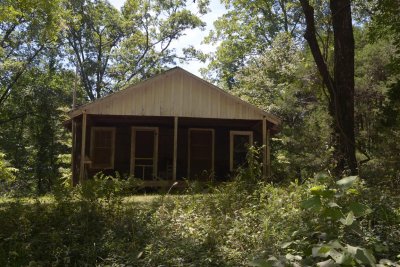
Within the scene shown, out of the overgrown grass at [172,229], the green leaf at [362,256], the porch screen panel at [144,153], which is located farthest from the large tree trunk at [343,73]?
the porch screen panel at [144,153]

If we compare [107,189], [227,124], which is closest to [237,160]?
[227,124]

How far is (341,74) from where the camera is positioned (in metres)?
10.5

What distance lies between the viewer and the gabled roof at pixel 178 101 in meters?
15.9

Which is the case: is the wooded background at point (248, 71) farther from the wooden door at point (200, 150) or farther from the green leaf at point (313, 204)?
the green leaf at point (313, 204)

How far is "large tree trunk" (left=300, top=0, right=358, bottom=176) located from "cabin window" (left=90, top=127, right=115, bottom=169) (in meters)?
10.6

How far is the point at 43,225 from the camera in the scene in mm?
7438

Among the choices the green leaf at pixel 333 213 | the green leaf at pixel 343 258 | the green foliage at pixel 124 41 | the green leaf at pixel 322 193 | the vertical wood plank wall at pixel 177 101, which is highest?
the green foliage at pixel 124 41

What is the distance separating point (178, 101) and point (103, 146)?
4430 mm

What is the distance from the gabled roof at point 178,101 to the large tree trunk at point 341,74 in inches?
231

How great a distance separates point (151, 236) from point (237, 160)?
12.8 meters

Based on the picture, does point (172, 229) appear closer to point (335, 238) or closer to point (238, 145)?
point (335, 238)

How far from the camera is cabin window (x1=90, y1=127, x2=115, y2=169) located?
18.5m

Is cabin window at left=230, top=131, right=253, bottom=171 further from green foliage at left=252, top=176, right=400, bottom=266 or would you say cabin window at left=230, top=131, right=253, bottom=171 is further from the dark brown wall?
green foliage at left=252, top=176, right=400, bottom=266

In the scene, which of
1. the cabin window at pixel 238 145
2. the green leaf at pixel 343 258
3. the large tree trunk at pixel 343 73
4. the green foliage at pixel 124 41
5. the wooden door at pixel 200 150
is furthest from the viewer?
the green foliage at pixel 124 41
